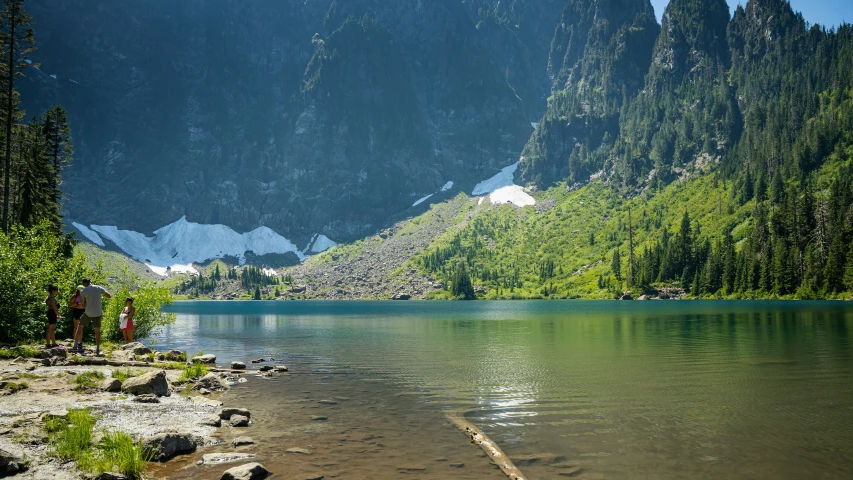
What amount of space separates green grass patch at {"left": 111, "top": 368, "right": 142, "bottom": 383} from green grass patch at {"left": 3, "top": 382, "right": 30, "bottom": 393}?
4528mm

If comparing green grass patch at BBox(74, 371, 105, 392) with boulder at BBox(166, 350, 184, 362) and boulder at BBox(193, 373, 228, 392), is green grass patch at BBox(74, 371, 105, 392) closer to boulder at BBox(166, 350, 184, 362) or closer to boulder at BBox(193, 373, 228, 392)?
boulder at BBox(193, 373, 228, 392)

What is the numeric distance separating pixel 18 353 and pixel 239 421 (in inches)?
715

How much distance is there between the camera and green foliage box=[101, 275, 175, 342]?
49.7 metres

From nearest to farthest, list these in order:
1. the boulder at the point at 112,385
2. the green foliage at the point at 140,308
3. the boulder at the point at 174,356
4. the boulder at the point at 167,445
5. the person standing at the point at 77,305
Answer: the boulder at the point at 167,445
the boulder at the point at 112,385
the person standing at the point at 77,305
the boulder at the point at 174,356
the green foliage at the point at 140,308

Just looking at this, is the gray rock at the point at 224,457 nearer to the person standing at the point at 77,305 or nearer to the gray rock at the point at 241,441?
the gray rock at the point at 241,441

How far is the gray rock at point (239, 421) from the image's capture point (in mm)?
22156

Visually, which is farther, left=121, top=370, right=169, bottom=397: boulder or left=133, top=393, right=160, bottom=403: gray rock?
left=121, top=370, right=169, bottom=397: boulder

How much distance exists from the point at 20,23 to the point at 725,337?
76.5 metres

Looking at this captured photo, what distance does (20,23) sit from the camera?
49.4 m

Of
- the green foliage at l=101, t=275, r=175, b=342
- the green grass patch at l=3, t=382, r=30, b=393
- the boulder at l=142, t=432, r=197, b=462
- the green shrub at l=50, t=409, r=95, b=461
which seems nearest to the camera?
the green shrub at l=50, t=409, r=95, b=461

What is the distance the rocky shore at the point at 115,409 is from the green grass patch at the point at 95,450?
0.83 feet

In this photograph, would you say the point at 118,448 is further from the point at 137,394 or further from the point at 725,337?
the point at 725,337

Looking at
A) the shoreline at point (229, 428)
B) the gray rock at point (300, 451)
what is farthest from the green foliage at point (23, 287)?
the gray rock at point (300, 451)

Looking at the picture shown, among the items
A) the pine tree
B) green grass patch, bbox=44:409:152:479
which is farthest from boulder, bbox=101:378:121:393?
the pine tree
